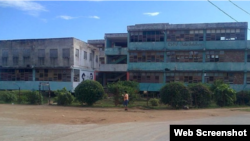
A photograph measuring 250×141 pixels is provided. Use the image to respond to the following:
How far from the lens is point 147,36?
37.7 meters

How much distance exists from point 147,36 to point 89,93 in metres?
17.5

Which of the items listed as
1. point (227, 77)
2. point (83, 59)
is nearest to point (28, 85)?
point (83, 59)

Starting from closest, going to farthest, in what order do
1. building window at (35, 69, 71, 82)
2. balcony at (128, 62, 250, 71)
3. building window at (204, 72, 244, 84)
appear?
balcony at (128, 62, 250, 71), building window at (204, 72, 244, 84), building window at (35, 69, 71, 82)

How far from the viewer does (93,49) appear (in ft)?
149

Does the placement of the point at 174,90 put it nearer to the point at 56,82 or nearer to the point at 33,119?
the point at 33,119

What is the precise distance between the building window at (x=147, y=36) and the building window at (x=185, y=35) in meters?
1.34

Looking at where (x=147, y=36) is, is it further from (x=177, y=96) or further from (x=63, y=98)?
(x=63, y=98)

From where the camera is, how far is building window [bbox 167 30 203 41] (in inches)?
1411

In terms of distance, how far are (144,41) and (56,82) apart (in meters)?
14.9

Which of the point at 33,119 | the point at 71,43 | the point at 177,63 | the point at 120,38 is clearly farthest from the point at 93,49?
the point at 33,119

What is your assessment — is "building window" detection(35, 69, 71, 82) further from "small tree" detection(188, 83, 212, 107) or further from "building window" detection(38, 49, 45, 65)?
"small tree" detection(188, 83, 212, 107)

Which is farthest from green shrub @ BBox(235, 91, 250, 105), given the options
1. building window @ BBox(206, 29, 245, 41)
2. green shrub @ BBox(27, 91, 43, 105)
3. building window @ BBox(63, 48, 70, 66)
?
building window @ BBox(63, 48, 70, 66)

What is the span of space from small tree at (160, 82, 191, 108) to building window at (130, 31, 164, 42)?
52.7 ft

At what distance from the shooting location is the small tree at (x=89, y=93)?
2339cm
